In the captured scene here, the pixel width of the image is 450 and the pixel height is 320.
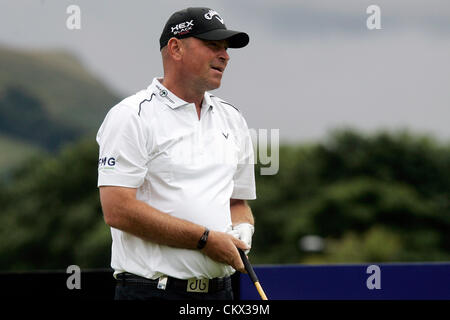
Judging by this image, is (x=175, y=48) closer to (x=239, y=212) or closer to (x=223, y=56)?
(x=223, y=56)

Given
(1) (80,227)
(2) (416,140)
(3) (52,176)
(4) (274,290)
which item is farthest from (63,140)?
(4) (274,290)

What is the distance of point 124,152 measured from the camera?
11.9 feet

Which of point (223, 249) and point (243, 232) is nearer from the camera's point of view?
point (223, 249)

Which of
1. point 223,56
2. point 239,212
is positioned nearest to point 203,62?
point 223,56

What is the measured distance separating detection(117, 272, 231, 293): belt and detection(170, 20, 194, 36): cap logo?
1163mm

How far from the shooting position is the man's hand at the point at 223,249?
12.1 ft

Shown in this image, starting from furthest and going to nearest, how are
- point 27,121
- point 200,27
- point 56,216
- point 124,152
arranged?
point 27,121 → point 56,216 → point 200,27 → point 124,152

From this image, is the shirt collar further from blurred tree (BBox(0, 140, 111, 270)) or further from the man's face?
blurred tree (BBox(0, 140, 111, 270))

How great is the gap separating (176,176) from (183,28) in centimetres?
72

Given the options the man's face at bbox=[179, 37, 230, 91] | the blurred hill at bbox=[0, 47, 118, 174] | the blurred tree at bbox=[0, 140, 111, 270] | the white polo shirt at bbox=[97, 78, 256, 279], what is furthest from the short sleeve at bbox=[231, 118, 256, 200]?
the blurred hill at bbox=[0, 47, 118, 174]

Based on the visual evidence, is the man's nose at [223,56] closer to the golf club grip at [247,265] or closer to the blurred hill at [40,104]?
the golf club grip at [247,265]

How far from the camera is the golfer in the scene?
365 cm
